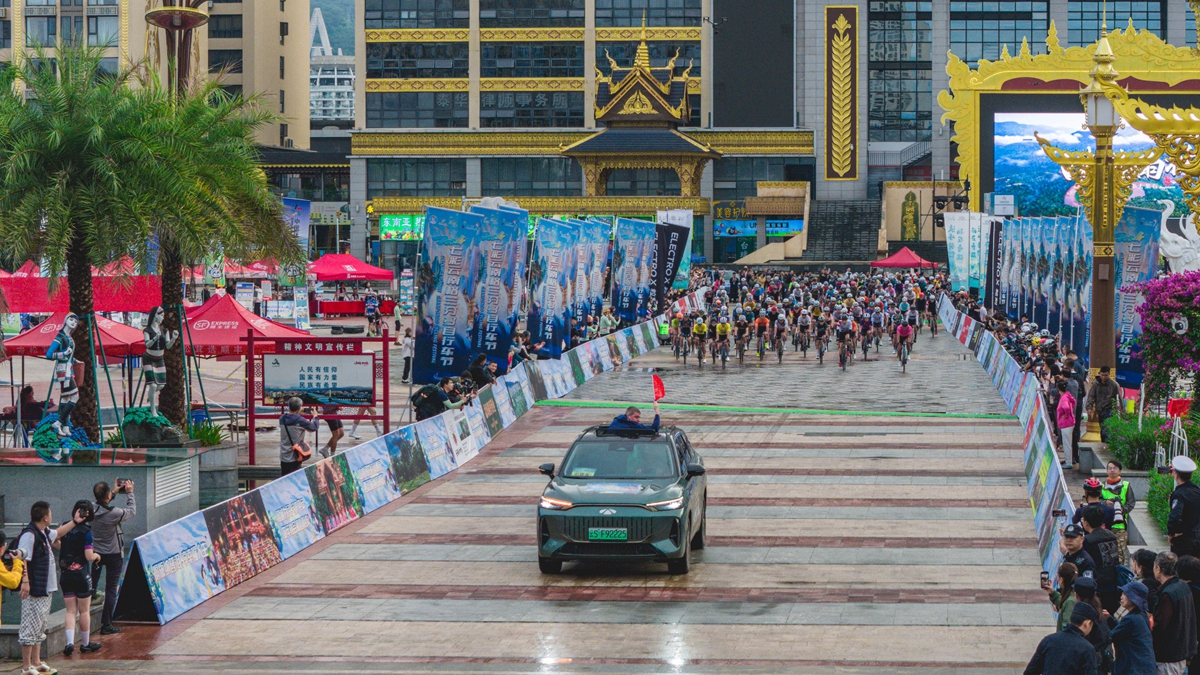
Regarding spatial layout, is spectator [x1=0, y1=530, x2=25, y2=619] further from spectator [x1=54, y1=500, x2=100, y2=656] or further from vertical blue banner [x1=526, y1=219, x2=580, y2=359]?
vertical blue banner [x1=526, y1=219, x2=580, y2=359]

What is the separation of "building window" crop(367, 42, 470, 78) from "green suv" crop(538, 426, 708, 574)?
8555cm

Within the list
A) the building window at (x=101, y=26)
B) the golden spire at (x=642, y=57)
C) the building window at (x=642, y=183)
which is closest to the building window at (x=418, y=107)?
the building window at (x=642, y=183)

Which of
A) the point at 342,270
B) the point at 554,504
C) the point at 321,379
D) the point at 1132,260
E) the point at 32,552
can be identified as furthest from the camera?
the point at 342,270

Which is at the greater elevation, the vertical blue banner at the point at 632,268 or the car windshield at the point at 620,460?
the vertical blue banner at the point at 632,268

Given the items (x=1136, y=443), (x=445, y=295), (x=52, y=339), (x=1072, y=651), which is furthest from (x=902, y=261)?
(x=1072, y=651)

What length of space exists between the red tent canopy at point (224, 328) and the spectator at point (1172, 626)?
59.5ft

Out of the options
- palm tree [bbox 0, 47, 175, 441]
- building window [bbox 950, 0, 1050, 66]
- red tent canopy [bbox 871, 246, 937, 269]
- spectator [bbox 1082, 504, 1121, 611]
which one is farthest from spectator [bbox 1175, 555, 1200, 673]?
building window [bbox 950, 0, 1050, 66]

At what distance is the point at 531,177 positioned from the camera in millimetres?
98688

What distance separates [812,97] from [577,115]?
51.0 ft

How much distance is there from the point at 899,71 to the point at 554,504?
9482cm

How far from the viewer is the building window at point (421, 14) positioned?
9956cm

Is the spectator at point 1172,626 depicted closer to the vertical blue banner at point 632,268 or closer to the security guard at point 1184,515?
the security guard at point 1184,515

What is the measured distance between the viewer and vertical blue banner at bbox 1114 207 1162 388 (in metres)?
25.6

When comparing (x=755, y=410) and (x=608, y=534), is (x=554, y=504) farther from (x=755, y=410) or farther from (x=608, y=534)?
(x=755, y=410)
